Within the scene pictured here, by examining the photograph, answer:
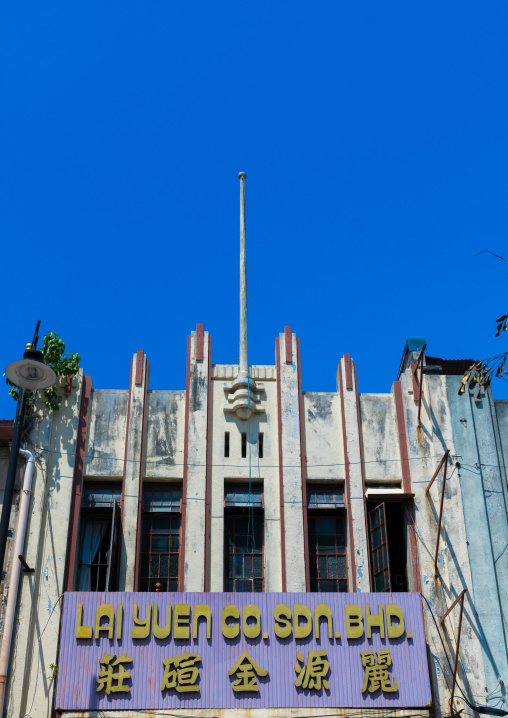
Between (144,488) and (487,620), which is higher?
(144,488)

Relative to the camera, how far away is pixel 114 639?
1778cm

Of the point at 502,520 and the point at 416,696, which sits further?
the point at 502,520

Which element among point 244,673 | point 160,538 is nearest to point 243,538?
point 160,538

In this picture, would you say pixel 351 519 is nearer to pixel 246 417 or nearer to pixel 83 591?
pixel 246 417

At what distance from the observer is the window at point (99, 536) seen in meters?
19.2

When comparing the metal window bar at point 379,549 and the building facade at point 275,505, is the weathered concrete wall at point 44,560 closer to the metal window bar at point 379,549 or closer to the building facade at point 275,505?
the building facade at point 275,505

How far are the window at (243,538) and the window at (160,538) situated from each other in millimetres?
1146

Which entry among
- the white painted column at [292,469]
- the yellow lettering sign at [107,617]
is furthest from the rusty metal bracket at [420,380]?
the yellow lettering sign at [107,617]

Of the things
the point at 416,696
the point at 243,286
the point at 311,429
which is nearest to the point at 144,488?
the point at 311,429

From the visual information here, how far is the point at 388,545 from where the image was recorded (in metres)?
19.8

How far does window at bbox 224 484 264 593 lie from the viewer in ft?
65.0

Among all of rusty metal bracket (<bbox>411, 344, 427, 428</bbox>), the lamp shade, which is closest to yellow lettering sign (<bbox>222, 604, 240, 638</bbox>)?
rusty metal bracket (<bbox>411, 344, 427, 428</bbox>)

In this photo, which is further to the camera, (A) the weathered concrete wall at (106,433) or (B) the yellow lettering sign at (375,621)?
(A) the weathered concrete wall at (106,433)

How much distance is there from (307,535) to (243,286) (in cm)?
678
